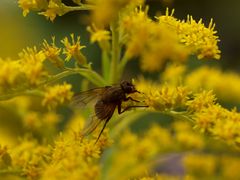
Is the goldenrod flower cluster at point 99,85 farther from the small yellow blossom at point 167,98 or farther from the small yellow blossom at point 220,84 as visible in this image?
the small yellow blossom at point 220,84

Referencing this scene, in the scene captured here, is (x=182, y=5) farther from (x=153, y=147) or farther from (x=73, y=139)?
(x=73, y=139)

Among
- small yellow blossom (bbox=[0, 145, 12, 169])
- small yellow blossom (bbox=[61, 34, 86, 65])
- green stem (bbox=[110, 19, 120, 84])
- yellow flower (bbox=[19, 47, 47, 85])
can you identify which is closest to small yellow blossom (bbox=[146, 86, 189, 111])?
green stem (bbox=[110, 19, 120, 84])

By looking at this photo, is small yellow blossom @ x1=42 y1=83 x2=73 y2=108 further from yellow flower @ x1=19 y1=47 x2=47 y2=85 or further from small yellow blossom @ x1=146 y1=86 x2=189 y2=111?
small yellow blossom @ x1=146 y1=86 x2=189 y2=111

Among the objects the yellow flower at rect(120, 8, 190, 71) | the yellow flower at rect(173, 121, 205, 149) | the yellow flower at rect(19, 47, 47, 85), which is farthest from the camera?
the yellow flower at rect(173, 121, 205, 149)

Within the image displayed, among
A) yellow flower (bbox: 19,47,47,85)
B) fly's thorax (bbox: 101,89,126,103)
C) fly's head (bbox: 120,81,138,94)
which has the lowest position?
fly's thorax (bbox: 101,89,126,103)

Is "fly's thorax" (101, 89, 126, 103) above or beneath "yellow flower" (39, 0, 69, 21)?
beneath

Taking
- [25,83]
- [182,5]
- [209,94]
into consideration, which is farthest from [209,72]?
[182,5]

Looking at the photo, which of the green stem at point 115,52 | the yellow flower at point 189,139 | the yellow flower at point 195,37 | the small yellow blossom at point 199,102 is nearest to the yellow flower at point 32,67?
the green stem at point 115,52
